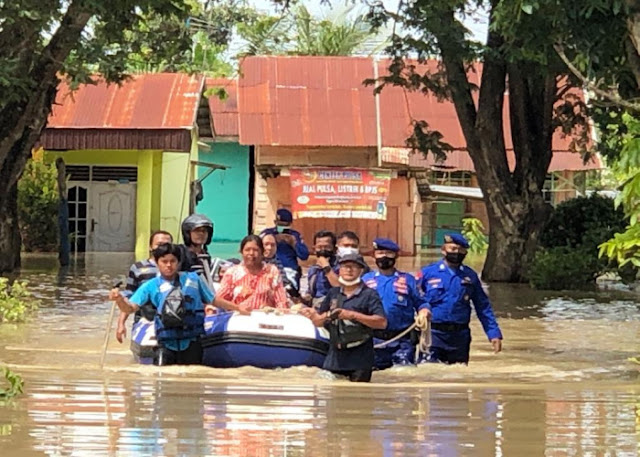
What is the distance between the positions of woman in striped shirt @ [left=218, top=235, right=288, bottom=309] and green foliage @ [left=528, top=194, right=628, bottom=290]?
493 inches

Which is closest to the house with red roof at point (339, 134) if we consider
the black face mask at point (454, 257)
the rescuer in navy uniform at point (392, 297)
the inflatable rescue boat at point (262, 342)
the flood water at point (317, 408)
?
the flood water at point (317, 408)

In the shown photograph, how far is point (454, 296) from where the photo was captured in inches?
453

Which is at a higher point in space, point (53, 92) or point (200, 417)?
point (53, 92)

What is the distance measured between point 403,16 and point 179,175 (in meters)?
15.8

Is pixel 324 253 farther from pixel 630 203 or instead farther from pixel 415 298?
pixel 630 203

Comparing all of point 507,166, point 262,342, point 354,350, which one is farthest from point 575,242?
point 354,350

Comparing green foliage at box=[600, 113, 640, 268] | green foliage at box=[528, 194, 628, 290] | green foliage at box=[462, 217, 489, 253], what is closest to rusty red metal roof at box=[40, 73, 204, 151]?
green foliage at box=[462, 217, 489, 253]

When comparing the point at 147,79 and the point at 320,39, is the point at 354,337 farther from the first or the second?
the point at 320,39

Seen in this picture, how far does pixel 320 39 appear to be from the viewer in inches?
1869

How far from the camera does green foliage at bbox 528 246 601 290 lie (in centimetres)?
2466

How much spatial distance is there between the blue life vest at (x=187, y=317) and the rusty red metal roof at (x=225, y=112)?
30.7m

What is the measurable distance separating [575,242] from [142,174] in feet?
47.5

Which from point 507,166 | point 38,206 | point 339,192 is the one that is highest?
point 507,166

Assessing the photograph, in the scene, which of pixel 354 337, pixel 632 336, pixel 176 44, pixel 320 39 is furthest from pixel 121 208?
pixel 354 337
